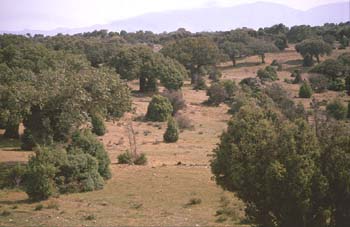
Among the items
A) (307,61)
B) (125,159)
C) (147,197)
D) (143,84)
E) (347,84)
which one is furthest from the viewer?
(307,61)

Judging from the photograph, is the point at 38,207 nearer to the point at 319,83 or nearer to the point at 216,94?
the point at 216,94

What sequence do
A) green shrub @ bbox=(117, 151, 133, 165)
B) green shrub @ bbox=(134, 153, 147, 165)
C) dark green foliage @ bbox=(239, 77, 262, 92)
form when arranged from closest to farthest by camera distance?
green shrub @ bbox=(134, 153, 147, 165) → green shrub @ bbox=(117, 151, 133, 165) → dark green foliage @ bbox=(239, 77, 262, 92)

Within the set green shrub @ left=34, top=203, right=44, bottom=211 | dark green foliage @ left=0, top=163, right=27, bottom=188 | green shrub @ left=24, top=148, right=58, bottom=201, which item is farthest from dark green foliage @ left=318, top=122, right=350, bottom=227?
dark green foliage @ left=0, top=163, right=27, bottom=188

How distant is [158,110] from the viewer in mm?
49906

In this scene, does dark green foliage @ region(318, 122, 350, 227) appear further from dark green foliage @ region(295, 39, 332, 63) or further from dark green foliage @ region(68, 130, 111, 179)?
dark green foliage @ region(295, 39, 332, 63)

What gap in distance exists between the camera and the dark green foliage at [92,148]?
87.4 ft

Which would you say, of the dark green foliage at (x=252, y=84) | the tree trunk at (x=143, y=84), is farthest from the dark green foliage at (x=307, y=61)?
the tree trunk at (x=143, y=84)

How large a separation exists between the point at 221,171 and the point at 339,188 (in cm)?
597

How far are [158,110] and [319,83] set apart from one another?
99.6ft

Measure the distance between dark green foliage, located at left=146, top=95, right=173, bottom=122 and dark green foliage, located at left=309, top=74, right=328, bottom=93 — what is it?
28.4m

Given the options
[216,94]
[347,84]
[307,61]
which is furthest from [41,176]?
[307,61]

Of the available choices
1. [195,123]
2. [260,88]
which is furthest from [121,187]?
[260,88]

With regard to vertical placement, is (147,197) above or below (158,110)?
below

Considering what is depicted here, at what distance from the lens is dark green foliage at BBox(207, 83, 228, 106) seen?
199 ft
